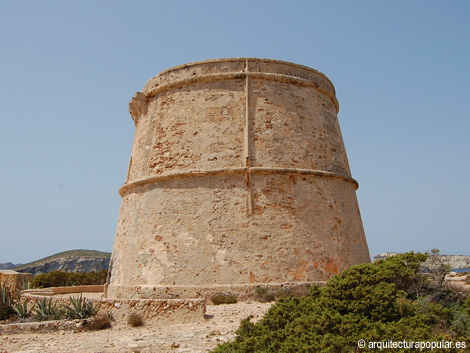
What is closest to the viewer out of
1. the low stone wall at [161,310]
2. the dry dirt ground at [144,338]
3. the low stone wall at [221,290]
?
the dry dirt ground at [144,338]

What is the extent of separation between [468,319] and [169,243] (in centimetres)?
540

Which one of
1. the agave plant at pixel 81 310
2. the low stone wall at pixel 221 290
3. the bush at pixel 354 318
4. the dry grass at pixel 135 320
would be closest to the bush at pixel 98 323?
the dry grass at pixel 135 320

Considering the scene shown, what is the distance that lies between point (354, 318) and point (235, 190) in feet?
13.4

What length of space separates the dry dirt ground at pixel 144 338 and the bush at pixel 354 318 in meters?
0.76

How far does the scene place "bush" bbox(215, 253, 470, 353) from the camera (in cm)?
432

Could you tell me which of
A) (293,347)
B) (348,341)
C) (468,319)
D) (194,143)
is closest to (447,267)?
(468,319)

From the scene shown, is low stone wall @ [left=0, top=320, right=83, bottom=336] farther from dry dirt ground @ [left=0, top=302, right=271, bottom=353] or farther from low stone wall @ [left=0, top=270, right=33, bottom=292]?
low stone wall @ [left=0, top=270, right=33, bottom=292]

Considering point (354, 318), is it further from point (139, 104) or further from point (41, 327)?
point (139, 104)

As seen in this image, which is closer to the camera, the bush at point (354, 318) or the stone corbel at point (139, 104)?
the bush at point (354, 318)

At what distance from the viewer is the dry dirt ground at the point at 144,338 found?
535 centimetres

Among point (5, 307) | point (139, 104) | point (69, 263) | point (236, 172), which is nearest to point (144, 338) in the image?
point (236, 172)

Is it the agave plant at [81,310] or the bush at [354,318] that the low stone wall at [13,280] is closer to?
the agave plant at [81,310]

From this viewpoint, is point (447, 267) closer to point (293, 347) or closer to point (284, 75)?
point (293, 347)

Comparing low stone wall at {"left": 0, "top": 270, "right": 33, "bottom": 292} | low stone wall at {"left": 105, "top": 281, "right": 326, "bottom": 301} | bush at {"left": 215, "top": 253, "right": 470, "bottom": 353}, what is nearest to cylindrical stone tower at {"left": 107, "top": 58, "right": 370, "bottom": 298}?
low stone wall at {"left": 105, "top": 281, "right": 326, "bottom": 301}
